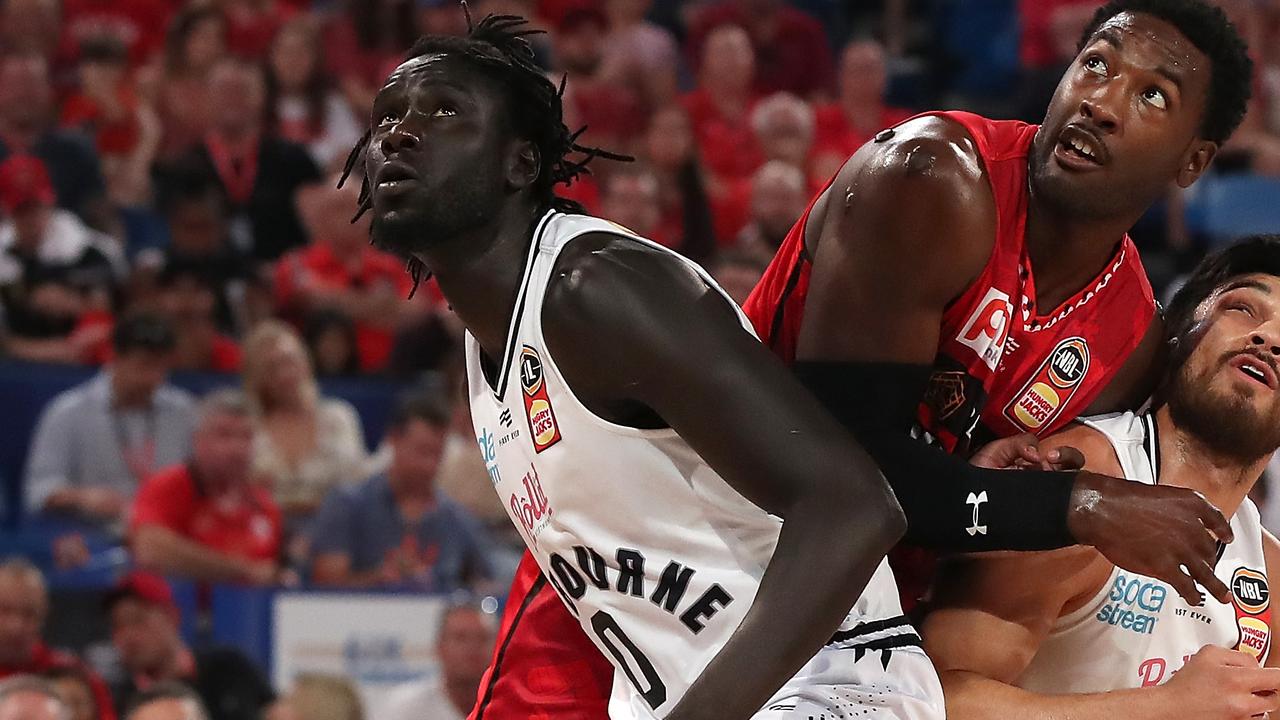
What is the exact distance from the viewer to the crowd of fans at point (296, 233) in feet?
21.4

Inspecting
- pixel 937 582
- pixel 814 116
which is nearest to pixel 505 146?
pixel 937 582

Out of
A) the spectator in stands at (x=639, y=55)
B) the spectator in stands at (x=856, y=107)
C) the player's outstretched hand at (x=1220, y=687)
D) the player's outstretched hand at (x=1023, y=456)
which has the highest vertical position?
the player's outstretched hand at (x=1023, y=456)

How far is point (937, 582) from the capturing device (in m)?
3.23

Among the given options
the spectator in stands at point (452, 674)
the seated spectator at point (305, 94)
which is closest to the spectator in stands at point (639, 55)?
the seated spectator at point (305, 94)

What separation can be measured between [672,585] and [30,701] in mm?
3180

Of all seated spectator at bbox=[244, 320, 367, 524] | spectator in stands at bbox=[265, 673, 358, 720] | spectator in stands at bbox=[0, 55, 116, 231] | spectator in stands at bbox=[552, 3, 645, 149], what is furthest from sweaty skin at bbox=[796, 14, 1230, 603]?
spectator in stands at bbox=[0, 55, 116, 231]

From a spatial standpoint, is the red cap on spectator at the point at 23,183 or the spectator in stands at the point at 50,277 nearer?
the spectator in stands at the point at 50,277

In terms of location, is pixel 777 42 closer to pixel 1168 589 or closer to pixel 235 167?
pixel 235 167

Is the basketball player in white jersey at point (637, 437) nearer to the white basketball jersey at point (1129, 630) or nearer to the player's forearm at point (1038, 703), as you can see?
the player's forearm at point (1038, 703)

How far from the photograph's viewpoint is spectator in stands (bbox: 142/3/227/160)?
27.8 feet

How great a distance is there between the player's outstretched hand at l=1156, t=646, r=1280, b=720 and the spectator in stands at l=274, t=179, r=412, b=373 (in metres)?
5.23

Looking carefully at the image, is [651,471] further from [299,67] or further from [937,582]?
[299,67]

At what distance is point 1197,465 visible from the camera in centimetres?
354

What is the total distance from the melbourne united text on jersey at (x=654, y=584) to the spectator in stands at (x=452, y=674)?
328cm
